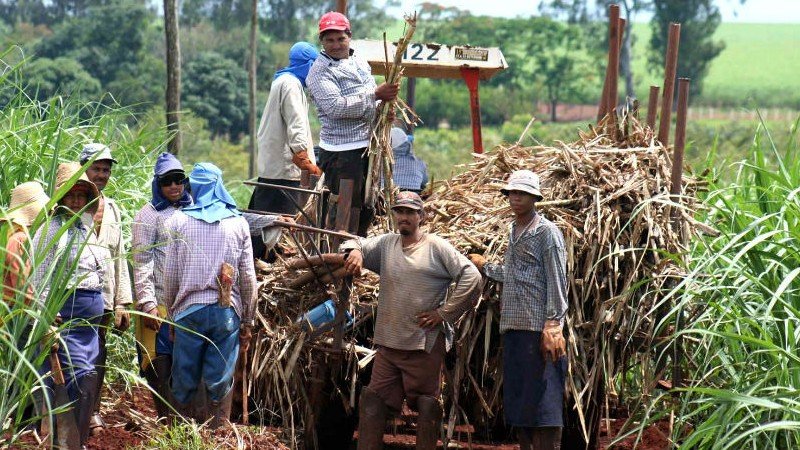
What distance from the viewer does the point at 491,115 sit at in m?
53.9

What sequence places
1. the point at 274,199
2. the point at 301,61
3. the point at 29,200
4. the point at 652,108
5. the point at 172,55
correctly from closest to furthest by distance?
the point at 29,200, the point at 301,61, the point at 274,199, the point at 652,108, the point at 172,55

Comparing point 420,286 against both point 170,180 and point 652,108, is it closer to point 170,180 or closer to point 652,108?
point 170,180

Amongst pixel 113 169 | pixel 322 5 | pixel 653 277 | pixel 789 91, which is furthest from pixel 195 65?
pixel 653 277

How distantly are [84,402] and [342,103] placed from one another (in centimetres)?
239

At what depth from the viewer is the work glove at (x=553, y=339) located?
6941 millimetres

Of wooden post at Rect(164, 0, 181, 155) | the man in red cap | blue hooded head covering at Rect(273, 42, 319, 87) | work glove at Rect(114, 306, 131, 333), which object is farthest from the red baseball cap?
wooden post at Rect(164, 0, 181, 155)

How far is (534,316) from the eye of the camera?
23.0ft

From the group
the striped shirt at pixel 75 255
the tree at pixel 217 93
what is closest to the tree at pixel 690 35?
the tree at pixel 217 93

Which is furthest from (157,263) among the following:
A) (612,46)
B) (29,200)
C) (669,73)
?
(612,46)

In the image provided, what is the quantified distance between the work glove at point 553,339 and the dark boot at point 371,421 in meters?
0.96

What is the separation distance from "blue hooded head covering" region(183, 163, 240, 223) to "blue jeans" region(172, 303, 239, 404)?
485 millimetres

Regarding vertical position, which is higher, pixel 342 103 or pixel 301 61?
pixel 301 61

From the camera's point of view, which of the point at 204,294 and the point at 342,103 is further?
the point at 342,103

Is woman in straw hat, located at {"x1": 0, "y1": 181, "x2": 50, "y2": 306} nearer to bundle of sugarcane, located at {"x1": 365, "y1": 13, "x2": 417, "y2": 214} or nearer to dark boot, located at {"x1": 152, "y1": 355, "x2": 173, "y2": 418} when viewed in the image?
dark boot, located at {"x1": 152, "y1": 355, "x2": 173, "y2": 418}
